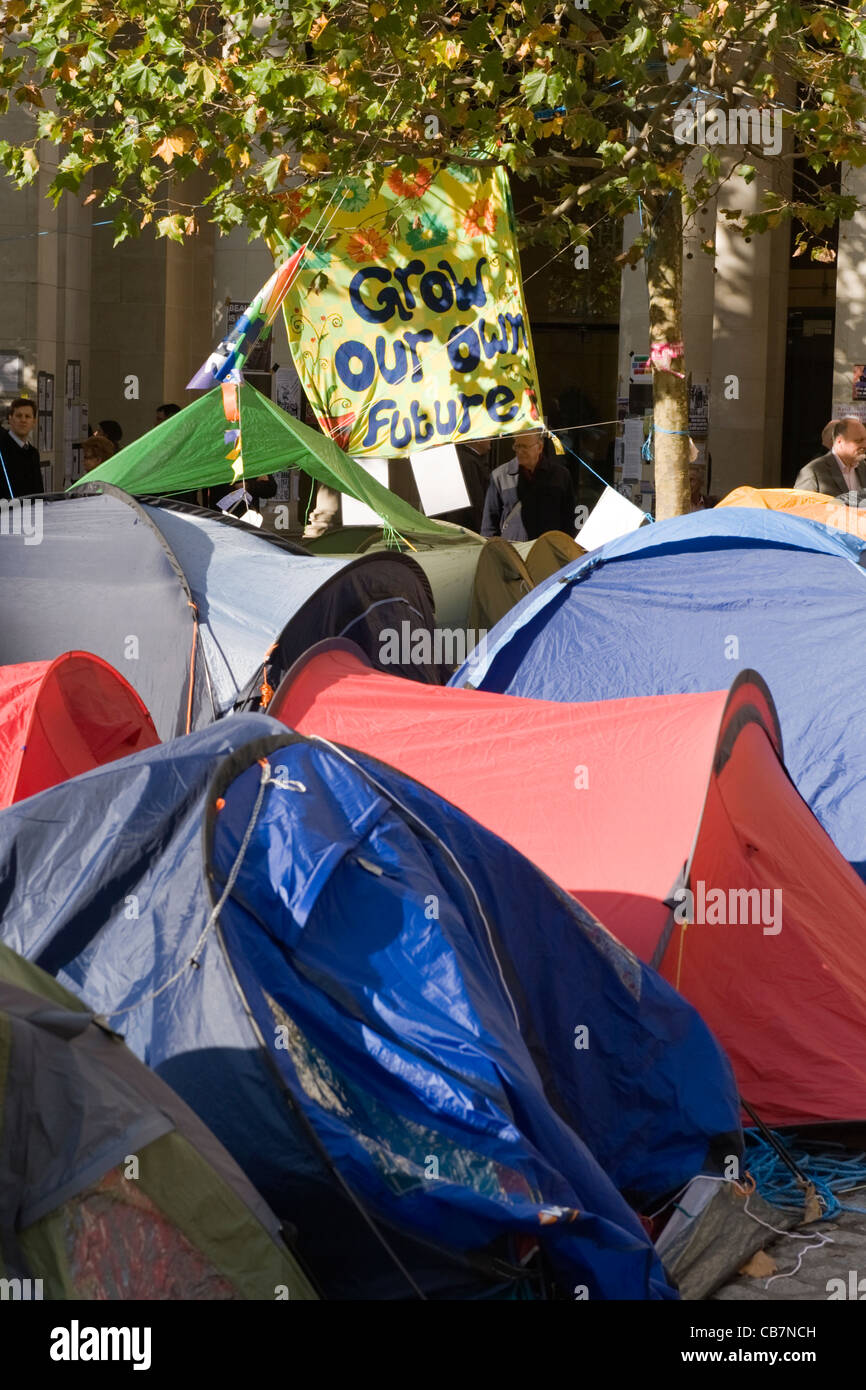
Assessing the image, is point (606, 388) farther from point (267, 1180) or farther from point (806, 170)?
point (267, 1180)

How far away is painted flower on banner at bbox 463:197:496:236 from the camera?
34.1 feet

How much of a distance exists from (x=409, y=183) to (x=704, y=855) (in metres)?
5.92

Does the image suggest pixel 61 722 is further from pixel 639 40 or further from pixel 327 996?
pixel 639 40

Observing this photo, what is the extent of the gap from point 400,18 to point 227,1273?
8046 millimetres

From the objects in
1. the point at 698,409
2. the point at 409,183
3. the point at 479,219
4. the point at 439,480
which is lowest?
the point at 439,480

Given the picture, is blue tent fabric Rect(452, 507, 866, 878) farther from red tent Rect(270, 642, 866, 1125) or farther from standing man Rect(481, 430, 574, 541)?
standing man Rect(481, 430, 574, 541)

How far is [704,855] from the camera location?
5652 millimetres

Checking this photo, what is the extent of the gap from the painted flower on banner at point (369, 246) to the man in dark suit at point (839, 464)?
3070 mm

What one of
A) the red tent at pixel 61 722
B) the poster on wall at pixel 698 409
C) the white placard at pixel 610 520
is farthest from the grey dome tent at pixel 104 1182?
the poster on wall at pixel 698 409

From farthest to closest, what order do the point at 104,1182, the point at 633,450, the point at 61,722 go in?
1. the point at 633,450
2. the point at 61,722
3. the point at 104,1182

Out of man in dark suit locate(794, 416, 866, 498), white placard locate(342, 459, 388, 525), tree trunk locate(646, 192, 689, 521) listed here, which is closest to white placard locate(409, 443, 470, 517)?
white placard locate(342, 459, 388, 525)

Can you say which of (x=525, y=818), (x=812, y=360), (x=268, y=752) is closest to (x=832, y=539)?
(x=525, y=818)

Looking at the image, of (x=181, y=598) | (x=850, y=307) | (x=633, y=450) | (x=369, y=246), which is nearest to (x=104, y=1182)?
(x=181, y=598)

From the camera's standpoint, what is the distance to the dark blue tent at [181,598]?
28.4 feet
